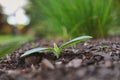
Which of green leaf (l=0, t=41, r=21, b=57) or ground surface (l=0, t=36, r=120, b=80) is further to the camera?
green leaf (l=0, t=41, r=21, b=57)

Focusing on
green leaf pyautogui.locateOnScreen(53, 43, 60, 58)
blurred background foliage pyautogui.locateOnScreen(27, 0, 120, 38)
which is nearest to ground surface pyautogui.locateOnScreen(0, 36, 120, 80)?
green leaf pyautogui.locateOnScreen(53, 43, 60, 58)

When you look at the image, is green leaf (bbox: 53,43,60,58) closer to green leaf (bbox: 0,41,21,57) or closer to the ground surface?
the ground surface

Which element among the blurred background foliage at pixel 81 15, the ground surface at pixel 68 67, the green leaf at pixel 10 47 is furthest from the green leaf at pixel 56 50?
the blurred background foliage at pixel 81 15

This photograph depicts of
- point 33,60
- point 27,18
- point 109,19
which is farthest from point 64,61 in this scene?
point 27,18

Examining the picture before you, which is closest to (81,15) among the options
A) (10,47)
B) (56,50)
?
(56,50)

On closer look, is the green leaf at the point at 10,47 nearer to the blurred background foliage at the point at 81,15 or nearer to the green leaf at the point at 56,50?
the green leaf at the point at 56,50

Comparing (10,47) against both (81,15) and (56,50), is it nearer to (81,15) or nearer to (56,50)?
(56,50)

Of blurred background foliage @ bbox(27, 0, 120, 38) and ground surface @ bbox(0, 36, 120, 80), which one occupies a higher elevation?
blurred background foliage @ bbox(27, 0, 120, 38)

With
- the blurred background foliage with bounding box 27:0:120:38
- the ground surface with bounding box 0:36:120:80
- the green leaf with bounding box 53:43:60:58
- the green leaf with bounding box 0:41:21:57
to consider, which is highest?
the blurred background foliage with bounding box 27:0:120:38

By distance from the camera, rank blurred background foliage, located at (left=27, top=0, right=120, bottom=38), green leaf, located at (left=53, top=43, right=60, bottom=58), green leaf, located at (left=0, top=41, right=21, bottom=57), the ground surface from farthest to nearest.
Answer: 1. blurred background foliage, located at (left=27, top=0, right=120, bottom=38)
2. green leaf, located at (left=53, top=43, right=60, bottom=58)
3. green leaf, located at (left=0, top=41, right=21, bottom=57)
4. the ground surface

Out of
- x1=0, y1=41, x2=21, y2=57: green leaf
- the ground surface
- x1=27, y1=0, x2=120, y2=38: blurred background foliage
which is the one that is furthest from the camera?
x1=27, y1=0, x2=120, y2=38: blurred background foliage

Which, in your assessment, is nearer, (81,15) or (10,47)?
(10,47)
